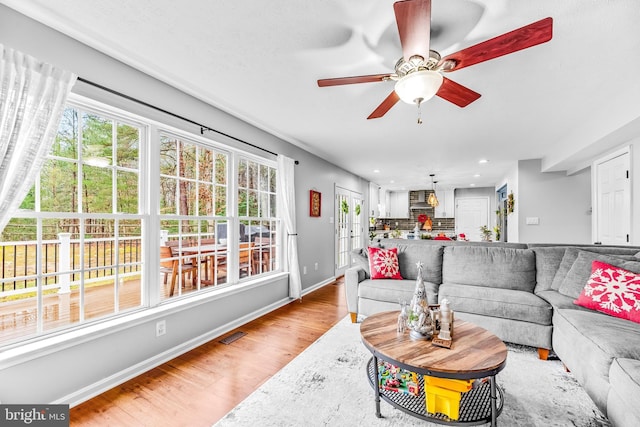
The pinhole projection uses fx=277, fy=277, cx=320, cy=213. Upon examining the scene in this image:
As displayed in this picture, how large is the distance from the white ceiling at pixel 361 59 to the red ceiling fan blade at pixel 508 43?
263 millimetres

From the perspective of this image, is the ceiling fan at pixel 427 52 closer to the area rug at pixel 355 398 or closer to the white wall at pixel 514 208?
the area rug at pixel 355 398

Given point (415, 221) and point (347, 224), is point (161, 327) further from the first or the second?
point (415, 221)

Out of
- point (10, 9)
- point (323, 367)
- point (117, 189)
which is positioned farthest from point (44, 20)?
point (323, 367)

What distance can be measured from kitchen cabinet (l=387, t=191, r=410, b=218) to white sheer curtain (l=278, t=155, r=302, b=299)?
666 centimetres

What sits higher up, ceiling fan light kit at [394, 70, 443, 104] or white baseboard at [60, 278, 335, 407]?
ceiling fan light kit at [394, 70, 443, 104]

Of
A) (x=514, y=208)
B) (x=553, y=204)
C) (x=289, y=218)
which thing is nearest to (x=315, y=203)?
(x=289, y=218)

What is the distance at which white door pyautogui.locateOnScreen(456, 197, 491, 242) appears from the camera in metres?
9.32

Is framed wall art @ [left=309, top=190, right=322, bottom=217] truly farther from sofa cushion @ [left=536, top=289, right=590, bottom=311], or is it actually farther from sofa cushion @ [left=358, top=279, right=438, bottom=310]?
sofa cushion @ [left=536, top=289, right=590, bottom=311]

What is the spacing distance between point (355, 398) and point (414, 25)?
2.26 metres

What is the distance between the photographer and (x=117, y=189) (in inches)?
87.9

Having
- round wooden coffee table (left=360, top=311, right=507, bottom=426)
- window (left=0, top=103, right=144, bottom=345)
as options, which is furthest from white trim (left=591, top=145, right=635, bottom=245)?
window (left=0, top=103, right=144, bottom=345)

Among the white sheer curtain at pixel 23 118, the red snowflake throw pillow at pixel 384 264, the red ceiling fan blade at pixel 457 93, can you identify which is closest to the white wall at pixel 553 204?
the red snowflake throw pillow at pixel 384 264

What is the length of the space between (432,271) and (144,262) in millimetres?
3040

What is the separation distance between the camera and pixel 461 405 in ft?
5.35
